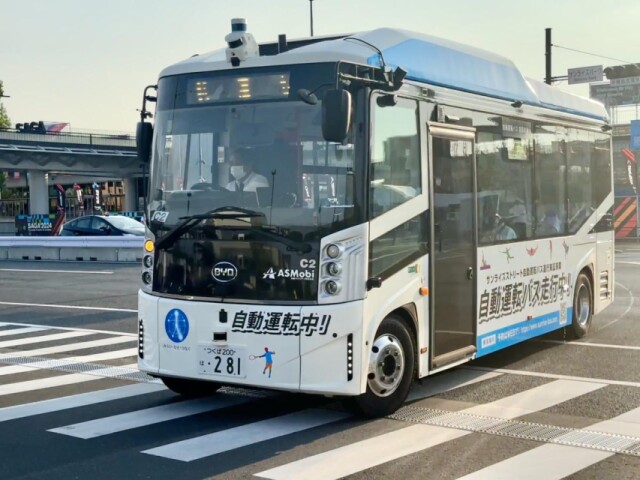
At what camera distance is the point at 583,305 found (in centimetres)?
1184

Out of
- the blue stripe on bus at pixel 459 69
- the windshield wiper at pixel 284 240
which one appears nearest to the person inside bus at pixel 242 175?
the windshield wiper at pixel 284 240

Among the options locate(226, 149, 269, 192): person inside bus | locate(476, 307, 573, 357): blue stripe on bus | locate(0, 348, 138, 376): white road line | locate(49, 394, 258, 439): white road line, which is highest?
locate(226, 149, 269, 192): person inside bus

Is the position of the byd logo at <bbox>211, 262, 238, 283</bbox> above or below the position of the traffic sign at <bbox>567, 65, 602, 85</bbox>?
below

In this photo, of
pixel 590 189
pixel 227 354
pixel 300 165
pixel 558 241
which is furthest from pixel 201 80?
pixel 590 189

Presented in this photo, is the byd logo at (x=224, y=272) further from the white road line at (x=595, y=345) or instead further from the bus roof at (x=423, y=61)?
the white road line at (x=595, y=345)

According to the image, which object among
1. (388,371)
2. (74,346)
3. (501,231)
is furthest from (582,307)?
(74,346)

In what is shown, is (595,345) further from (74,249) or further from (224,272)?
(74,249)

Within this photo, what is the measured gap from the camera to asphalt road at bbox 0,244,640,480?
609 cm

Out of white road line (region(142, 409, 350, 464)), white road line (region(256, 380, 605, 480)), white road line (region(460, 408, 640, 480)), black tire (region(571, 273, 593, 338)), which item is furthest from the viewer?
black tire (region(571, 273, 593, 338))

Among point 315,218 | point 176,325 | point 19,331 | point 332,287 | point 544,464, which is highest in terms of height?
point 315,218

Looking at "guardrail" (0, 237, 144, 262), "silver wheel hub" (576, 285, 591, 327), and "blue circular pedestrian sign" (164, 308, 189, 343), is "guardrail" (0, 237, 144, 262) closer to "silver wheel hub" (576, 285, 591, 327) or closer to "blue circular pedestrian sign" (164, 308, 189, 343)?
"silver wheel hub" (576, 285, 591, 327)

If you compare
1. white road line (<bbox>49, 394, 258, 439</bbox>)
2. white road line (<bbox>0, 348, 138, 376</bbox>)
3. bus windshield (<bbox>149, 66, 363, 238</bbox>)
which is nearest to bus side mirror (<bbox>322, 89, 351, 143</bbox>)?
bus windshield (<bbox>149, 66, 363, 238</bbox>)

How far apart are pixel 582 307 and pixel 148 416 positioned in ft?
20.7

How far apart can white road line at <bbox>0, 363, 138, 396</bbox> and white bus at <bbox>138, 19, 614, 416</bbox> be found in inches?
65.7
